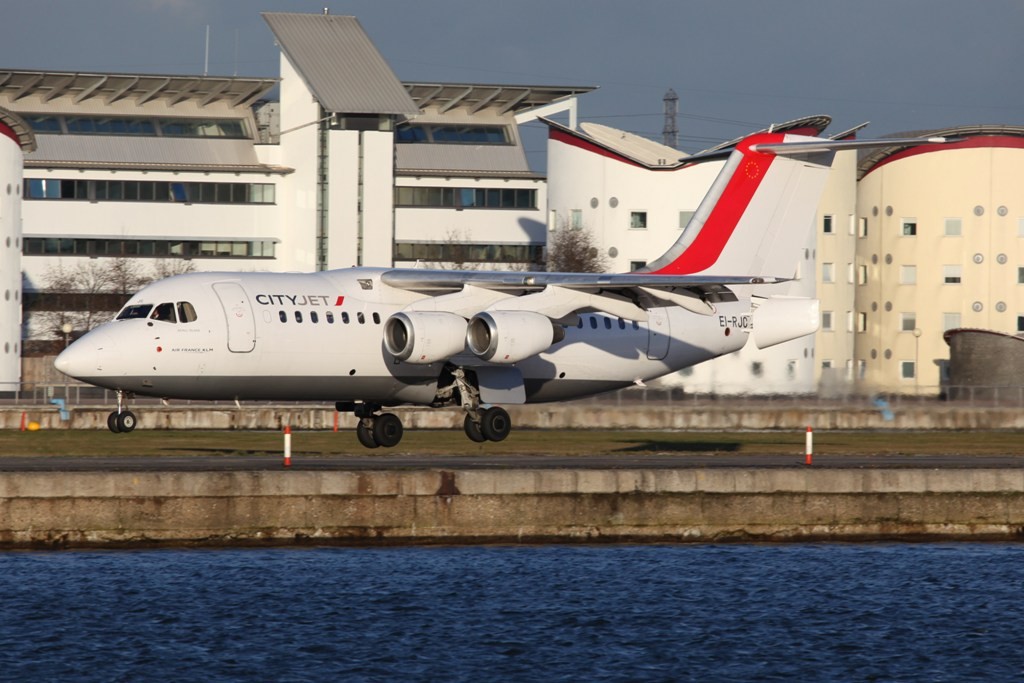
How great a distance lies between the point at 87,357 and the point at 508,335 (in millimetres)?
9556

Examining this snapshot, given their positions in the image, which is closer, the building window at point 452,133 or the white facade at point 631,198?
the white facade at point 631,198

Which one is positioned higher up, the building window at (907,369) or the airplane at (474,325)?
the airplane at (474,325)

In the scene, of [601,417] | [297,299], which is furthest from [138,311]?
[601,417]

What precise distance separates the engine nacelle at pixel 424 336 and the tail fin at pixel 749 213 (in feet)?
26.2

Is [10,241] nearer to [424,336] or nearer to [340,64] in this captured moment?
[340,64]

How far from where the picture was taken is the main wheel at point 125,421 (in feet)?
124

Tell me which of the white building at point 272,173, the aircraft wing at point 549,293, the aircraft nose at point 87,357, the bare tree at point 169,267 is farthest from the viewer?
the white building at point 272,173

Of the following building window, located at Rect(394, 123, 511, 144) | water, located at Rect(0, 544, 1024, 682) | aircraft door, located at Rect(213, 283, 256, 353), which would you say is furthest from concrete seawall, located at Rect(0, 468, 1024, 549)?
building window, located at Rect(394, 123, 511, 144)

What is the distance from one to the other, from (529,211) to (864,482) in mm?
80672

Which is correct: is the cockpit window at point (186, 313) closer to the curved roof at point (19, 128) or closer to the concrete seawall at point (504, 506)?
the concrete seawall at point (504, 506)

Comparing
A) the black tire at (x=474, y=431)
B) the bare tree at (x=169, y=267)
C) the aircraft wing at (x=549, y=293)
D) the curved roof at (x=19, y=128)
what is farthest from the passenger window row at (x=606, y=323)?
the bare tree at (x=169, y=267)

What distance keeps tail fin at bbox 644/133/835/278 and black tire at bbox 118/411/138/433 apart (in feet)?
48.0

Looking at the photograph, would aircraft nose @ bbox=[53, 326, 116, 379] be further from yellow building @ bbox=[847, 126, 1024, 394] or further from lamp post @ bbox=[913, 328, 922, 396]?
lamp post @ bbox=[913, 328, 922, 396]

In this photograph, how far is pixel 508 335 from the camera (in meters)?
37.4
